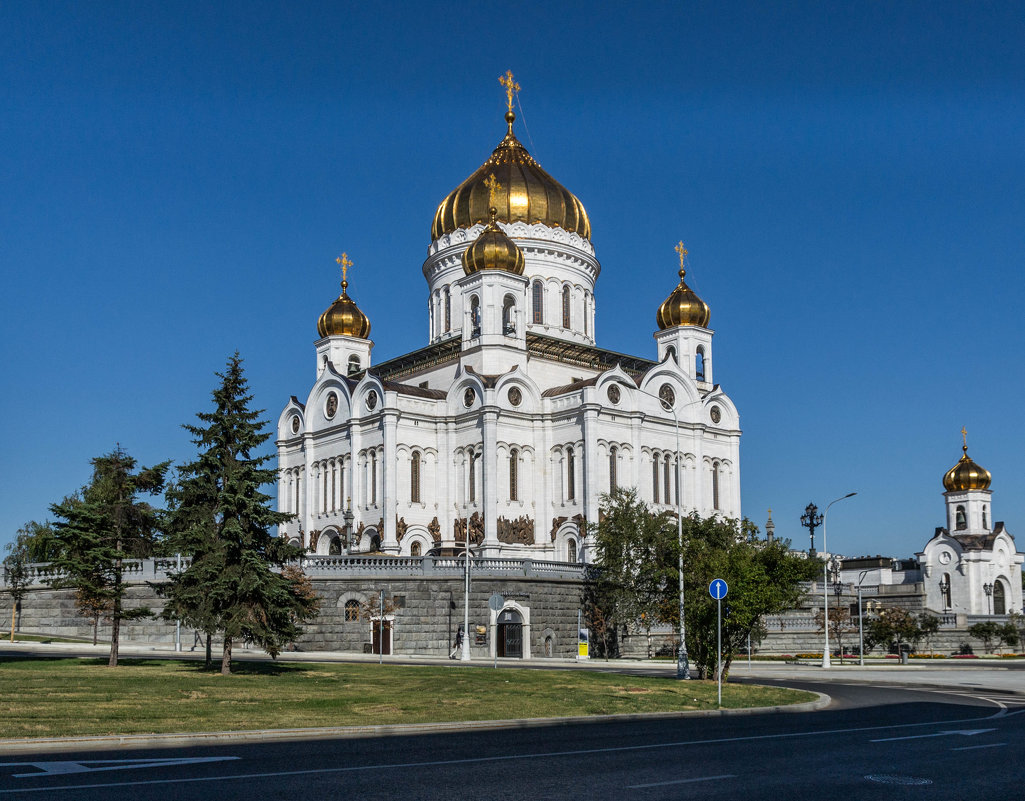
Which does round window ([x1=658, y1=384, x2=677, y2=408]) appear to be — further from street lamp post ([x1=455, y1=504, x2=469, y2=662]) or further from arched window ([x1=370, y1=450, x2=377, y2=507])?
street lamp post ([x1=455, y1=504, x2=469, y2=662])

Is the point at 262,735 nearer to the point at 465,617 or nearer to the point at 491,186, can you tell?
the point at 465,617

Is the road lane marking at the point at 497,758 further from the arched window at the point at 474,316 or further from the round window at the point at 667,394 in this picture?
the round window at the point at 667,394

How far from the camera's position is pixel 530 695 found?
23609 millimetres

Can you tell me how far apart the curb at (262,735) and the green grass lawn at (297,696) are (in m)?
0.57

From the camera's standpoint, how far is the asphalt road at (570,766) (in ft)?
38.0

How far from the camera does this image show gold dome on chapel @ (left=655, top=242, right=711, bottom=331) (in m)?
72.7

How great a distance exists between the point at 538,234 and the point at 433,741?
57245mm

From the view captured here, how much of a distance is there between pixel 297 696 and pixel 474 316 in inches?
1802

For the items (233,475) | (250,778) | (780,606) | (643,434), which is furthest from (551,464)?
(250,778)

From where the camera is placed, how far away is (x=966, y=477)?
3494 inches

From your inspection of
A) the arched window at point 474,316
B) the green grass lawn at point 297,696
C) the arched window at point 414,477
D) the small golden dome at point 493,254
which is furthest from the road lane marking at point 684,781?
the small golden dome at point 493,254

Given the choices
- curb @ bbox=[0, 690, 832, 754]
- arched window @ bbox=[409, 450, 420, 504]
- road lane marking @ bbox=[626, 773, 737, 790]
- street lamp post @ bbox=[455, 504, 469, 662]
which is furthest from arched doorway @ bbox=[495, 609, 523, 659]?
road lane marking @ bbox=[626, 773, 737, 790]

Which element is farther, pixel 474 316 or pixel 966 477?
pixel 966 477

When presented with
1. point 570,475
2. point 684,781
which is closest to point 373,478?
point 570,475
